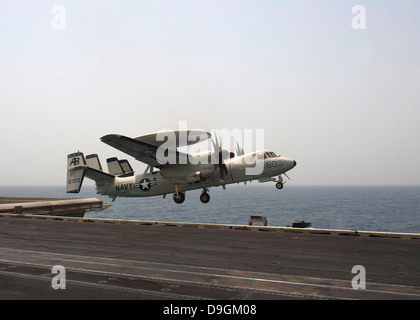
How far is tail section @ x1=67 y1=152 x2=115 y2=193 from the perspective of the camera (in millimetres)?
36125

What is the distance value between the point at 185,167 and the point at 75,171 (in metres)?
11.8

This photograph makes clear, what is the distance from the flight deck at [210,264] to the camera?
1186 cm

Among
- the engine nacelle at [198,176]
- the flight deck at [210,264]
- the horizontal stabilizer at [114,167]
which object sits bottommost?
the flight deck at [210,264]

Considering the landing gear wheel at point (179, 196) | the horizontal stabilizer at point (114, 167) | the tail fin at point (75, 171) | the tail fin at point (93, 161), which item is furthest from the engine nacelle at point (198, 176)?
Answer: the tail fin at point (93, 161)

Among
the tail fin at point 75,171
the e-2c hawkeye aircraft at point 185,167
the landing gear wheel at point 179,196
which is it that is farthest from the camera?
the tail fin at point 75,171

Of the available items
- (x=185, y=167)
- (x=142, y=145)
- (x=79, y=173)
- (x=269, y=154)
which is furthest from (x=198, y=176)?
(x=79, y=173)

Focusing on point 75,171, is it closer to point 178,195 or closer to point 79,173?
point 79,173

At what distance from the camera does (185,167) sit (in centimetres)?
3231

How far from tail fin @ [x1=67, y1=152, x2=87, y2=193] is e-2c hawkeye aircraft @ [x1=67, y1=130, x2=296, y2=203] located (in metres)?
0.10

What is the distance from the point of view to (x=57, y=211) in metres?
54.9

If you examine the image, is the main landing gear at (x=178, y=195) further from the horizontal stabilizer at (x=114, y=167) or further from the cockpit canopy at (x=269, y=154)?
the cockpit canopy at (x=269, y=154)

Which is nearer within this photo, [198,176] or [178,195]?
[198,176]

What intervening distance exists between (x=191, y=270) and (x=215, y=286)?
251 centimetres

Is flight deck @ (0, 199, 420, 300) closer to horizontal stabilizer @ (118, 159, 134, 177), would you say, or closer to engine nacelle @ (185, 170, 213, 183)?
engine nacelle @ (185, 170, 213, 183)
